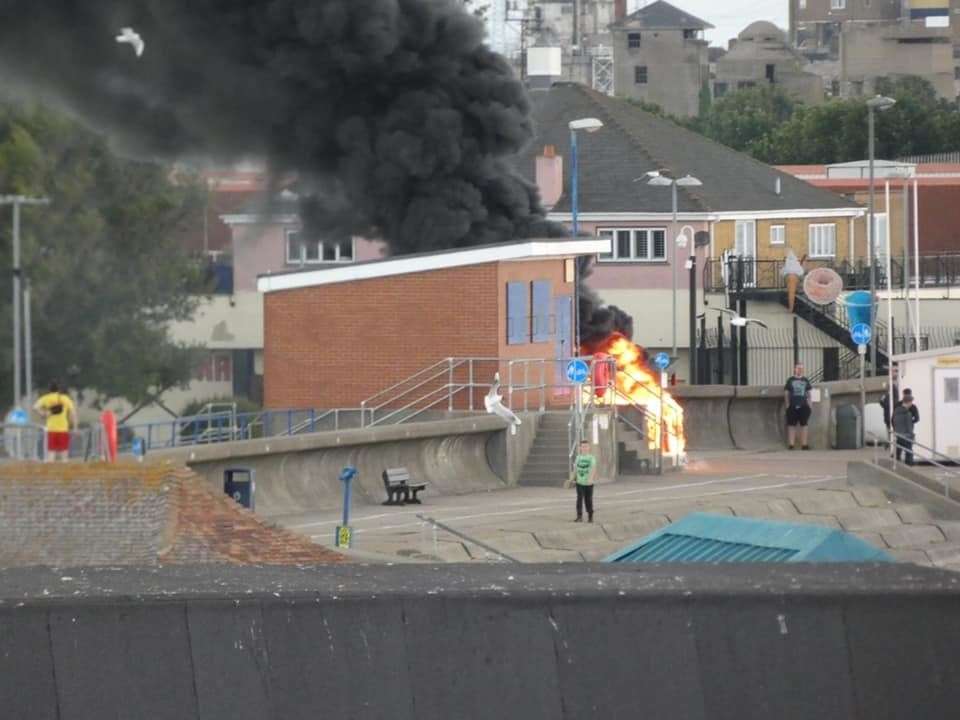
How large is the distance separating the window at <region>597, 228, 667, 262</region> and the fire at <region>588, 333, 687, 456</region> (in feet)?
73.5

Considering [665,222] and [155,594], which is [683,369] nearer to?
[665,222]

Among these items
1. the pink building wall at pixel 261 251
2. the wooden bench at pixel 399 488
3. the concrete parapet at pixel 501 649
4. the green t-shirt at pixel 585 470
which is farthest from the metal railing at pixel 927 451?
the concrete parapet at pixel 501 649

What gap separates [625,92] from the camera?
459 ft

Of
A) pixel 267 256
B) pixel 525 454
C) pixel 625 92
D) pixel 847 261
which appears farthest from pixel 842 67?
pixel 525 454

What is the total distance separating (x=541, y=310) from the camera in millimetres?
36125

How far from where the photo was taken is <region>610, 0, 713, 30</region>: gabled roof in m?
144

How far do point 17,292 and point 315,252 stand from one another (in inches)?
531

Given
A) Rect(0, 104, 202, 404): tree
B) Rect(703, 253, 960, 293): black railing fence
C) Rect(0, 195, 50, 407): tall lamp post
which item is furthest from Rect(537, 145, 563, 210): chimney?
Rect(0, 195, 50, 407): tall lamp post

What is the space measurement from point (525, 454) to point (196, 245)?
19.7 m

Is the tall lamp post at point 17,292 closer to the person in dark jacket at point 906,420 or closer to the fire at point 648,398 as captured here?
the fire at point 648,398

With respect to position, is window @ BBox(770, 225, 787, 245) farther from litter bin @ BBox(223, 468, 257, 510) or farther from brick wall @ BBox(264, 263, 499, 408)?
litter bin @ BBox(223, 468, 257, 510)

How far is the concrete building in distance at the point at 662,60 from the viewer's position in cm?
13938

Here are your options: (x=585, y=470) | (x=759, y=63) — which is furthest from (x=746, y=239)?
(x=759, y=63)

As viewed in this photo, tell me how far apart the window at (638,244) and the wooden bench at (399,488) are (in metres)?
A: 32.1
